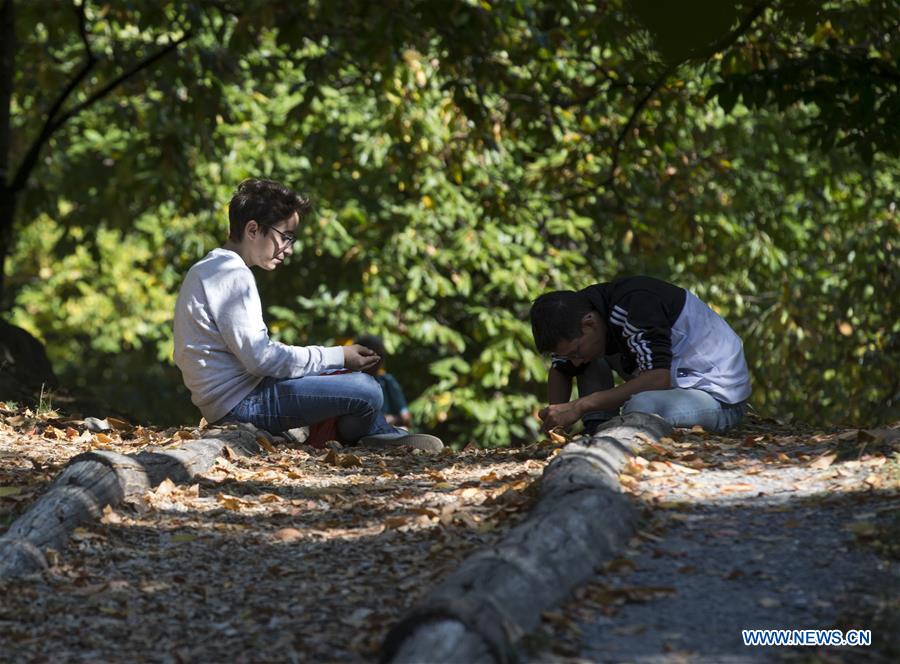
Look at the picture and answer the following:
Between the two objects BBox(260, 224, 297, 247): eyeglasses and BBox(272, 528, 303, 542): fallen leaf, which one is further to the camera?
BBox(260, 224, 297, 247): eyeglasses

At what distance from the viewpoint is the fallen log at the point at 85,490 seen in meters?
4.04

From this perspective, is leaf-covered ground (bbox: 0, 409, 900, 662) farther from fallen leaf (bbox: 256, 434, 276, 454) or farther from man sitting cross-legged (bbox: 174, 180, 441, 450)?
man sitting cross-legged (bbox: 174, 180, 441, 450)


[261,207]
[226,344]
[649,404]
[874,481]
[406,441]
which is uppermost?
[261,207]

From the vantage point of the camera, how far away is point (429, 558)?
12.6 ft

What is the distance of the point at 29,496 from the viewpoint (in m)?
4.80

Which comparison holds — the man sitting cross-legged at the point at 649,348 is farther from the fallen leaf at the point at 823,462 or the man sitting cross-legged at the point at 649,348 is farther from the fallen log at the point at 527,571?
the fallen log at the point at 527,571

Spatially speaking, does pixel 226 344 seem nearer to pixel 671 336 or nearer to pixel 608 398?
pixel 608 398

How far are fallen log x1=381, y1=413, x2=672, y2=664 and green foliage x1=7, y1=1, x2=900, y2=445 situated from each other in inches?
227

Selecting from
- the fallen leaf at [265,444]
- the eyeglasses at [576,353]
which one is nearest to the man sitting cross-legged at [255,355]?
the fallen leaf at [265,444]

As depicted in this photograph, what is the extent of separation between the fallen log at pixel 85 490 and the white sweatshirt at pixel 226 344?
657 mm

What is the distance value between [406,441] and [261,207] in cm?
143

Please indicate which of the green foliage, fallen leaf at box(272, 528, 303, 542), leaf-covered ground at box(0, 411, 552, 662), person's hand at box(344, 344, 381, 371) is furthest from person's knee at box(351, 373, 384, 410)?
the green foliage

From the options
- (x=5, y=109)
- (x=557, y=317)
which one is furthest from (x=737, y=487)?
(x=5, y=109)

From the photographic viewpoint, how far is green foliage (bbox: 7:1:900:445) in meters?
10.6
